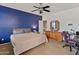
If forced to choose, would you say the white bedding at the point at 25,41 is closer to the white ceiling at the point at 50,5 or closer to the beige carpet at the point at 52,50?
the beige carpet at the point at 52,50

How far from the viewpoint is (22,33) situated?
7.33 ft

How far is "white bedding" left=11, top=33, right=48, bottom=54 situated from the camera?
6.96 ft

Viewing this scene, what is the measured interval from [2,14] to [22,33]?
0.63m

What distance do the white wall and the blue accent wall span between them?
318mm

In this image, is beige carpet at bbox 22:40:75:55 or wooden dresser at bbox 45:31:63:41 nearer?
beige carpet at bbox 22:40:75:55

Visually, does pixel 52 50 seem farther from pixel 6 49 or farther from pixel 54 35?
pixel 6 49

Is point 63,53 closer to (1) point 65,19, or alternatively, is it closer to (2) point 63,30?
(2) point 63,30

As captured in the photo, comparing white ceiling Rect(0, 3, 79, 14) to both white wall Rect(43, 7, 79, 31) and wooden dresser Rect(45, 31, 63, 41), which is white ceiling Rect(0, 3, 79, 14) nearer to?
white wall Rect(43, 7, 79, 31)

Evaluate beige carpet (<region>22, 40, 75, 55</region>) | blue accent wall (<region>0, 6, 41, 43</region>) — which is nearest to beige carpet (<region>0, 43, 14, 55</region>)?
blue accent wall (<region>0, 6, 41, 43</region>)

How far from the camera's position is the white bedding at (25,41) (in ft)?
6.96

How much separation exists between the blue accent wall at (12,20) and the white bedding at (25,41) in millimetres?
183

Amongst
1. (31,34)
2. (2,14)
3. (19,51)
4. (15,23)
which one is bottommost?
(19,51)

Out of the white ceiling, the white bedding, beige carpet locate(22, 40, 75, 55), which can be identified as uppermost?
the white ceiling
